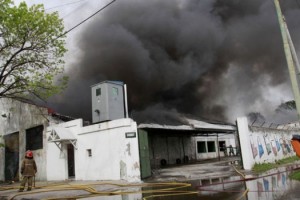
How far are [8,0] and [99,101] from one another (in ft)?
24.5

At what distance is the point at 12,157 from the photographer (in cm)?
2417

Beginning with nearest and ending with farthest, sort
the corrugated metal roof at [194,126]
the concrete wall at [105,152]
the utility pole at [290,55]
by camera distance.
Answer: the utility pole at [290,55]
the concrete wall at [105,152]
the corrugated metal roof at [194,126]

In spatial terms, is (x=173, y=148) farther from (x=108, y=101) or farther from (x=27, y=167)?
(x=27, y=167)

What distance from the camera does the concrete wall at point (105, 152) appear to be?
15086 mm

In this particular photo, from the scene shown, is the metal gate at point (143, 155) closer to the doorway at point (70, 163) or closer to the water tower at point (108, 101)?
the water tower at point (108, 101)

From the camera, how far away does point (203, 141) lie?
109 ft

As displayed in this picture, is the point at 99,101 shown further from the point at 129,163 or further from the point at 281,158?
the point at 281,158

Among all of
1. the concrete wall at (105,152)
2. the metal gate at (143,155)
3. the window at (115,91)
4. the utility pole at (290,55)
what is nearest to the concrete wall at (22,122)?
the concrete wall at (105,152)

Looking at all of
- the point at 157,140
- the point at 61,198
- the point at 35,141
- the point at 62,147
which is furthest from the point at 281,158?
the point at 35,141

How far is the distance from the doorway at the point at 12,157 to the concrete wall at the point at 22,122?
368mm

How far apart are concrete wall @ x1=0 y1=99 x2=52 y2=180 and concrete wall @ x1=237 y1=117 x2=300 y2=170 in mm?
12707

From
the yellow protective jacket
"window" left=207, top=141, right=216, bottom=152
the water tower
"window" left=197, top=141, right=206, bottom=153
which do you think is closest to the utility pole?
the water tower

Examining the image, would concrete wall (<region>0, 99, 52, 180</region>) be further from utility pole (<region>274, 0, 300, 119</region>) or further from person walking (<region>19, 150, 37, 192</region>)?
utility pole (<region>274, 0, 300, 119</region>)

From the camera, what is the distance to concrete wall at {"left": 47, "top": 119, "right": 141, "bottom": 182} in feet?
49.5
